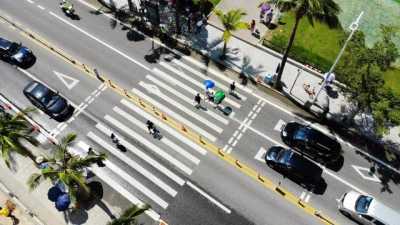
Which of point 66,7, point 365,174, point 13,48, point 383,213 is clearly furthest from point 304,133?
point 13,48

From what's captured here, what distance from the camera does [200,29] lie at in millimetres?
48344

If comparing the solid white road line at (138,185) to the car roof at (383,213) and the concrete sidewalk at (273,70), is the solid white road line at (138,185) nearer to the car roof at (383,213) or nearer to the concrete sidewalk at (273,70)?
the concrete sidewalk at (273,70)

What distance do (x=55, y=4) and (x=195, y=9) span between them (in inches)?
677

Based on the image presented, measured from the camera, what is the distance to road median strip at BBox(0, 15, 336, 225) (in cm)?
3622

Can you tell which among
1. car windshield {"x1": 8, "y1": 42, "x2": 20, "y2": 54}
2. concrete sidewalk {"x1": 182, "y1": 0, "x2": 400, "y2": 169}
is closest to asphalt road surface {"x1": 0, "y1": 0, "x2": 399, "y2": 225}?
car windshield {"x1": 8, "y1": 42, "x2": 20, "y2": 54}

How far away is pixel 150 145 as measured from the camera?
3912 centimetres

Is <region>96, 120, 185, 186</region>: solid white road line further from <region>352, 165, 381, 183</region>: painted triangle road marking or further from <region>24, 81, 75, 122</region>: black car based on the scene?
<region>352, 165, 381, 183</region>: painted triangle road marking

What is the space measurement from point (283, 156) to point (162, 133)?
459 inches

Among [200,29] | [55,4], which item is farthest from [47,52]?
[200,29]

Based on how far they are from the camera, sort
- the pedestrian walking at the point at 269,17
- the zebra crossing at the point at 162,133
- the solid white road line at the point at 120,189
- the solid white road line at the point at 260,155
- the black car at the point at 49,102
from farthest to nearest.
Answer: the pedestrian walking at the point at 269,17, the black car at the point at 49,102, the solid white road line at the point at 260,155, the zebra crossing at the point at 162,133, the solid white road line at the point at 120,189

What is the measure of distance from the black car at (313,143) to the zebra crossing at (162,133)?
6.29 m

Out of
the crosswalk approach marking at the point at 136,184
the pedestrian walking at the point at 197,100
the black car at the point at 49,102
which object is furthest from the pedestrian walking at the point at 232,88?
the black car at the point at 49,102

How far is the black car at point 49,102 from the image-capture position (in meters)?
40.4

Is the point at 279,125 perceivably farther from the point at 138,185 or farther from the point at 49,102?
the point at 49,102
